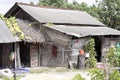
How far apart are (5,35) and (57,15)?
7.72m

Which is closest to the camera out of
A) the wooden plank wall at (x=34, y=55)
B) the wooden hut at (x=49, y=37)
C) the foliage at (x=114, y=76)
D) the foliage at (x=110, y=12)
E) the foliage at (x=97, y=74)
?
the foliage at (x=114, y=76)

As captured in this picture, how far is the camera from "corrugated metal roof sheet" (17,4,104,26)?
24.9 metres

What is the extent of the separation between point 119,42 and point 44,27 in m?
6.52

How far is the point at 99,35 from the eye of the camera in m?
23.7

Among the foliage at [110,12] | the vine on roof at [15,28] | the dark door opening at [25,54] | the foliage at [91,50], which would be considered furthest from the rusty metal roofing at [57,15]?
the foliage at [110,12]

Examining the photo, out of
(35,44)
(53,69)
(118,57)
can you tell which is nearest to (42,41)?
(35,44)

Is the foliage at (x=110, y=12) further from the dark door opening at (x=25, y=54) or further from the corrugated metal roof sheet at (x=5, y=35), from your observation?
the corrugated metal roof sheet at (x=5, y=35)

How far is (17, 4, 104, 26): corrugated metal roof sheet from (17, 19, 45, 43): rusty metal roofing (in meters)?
0.77

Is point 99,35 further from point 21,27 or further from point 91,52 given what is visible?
point 21,27

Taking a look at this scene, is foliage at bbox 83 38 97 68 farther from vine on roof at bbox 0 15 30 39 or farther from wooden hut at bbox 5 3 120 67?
vine on roof at bbox 0 15 30 39

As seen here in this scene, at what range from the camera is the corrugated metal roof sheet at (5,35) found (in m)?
19.6

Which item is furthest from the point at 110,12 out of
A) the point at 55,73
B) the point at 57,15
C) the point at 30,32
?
the point at 55,73

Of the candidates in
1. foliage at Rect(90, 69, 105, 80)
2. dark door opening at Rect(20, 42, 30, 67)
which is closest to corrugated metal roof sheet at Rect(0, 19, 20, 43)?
dark door opening at Rect(20, 42, 30, 67)

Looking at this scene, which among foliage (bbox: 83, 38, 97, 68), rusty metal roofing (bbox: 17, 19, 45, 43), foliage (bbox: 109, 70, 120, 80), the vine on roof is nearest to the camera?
foliage (bbox: 109, 70, 120, 80)
